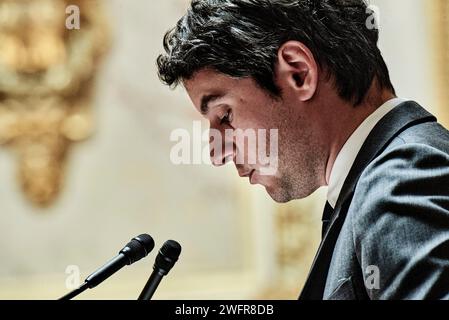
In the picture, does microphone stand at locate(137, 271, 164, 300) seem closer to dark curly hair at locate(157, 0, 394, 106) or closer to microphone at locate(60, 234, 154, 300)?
microphone at locate(60, 234, 154, 300)

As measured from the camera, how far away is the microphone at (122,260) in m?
1.31

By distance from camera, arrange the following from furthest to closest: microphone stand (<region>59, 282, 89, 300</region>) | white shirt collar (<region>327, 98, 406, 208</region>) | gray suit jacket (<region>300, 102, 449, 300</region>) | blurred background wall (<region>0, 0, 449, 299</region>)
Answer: blurred background wall (<region>0, 0, 449, 299</region>)
white shirt collar (<region>327, 98, 406, 208</region>)
microphone stand (<region>59, 282, 89, 300</region>)
gray suit jacket (<region>300, 102, 449, 300</region>)

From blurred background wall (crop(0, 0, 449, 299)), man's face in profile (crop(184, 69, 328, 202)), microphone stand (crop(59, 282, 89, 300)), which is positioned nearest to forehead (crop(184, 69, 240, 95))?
man's face in profile (crop(184, 69, 328, 202))

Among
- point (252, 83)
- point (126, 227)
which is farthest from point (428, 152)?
point (126, 227)

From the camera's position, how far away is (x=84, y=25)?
8.97 ft

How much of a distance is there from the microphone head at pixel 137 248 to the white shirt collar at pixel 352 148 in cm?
32

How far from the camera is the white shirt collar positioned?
4.66 ft

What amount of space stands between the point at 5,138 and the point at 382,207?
69.7 inches

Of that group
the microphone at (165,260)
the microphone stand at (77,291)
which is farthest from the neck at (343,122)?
the microphone stand at (77,291)

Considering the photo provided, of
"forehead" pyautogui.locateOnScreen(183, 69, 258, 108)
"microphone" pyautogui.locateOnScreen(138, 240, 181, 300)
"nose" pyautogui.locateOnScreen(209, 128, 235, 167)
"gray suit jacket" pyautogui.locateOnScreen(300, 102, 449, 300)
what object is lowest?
"microphone" pyautogui.locateOnScreen(138, 240, 181, 300)

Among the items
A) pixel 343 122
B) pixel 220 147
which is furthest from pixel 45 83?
pixel 343 122

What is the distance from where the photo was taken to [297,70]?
1478 millimetres

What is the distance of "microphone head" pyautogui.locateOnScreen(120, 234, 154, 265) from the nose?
0.90ft
